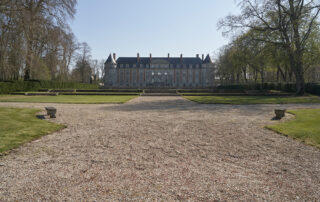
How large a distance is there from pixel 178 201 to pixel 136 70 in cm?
7107

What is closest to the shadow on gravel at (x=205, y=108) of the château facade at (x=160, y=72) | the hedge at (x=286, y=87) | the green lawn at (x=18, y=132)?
the green lawn at (x=18, y=132)

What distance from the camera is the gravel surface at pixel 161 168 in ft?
8.14

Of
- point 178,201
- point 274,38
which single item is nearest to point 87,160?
point 178,201

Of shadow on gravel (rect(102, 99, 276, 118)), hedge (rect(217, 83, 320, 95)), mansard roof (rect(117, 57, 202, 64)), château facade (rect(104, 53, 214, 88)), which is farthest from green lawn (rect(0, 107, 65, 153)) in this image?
mansard roof (rect(117, 57, 202, 64))

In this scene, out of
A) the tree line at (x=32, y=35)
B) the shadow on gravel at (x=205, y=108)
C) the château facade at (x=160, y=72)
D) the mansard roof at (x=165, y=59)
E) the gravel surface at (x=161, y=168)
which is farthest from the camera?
the mansard roof at (x=165, y=59)

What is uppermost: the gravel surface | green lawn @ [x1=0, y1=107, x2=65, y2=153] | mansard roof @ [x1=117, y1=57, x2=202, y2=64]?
mansard roof @ [x1=117, y1=57, x2=202, y2=64]

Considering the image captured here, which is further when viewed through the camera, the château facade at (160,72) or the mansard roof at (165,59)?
the mansard roof at (165,59)

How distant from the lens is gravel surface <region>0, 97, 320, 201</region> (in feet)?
8.14

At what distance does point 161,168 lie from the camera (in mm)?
3260

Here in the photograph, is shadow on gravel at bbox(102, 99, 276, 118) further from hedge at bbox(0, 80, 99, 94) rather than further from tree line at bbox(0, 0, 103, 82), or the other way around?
hedge at bbox(0, 80, 99, 94)

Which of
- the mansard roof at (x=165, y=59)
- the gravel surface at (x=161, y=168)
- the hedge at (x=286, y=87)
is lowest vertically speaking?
the gravel surface at (x=161, y=168)

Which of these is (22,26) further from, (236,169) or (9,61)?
(236,169)

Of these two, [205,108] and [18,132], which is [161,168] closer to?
[18,132]

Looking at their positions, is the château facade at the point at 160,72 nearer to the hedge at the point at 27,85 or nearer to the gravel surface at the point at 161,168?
the hedge at the point at 27,85
